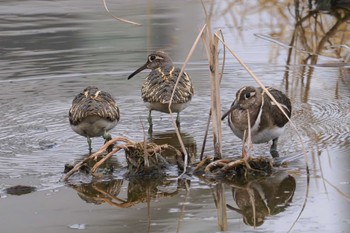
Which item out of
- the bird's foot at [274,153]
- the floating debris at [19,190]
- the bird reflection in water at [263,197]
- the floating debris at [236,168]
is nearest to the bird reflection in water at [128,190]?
the floating debris at [236,168]

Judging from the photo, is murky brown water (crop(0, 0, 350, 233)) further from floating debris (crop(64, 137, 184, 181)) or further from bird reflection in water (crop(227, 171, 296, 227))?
floating debris (crop(64, 137, 184, 181))

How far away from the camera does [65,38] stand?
1560cm

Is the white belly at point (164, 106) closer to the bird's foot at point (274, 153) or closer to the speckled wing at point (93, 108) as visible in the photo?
the speckled wing at point (93, 108)

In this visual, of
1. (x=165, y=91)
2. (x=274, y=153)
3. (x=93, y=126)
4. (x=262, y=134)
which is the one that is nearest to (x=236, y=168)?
(x=262, y=134)

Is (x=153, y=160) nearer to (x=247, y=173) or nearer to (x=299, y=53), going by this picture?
(x=247, y=173)

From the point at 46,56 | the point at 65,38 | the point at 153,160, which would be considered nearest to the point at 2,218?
the point at 153,160

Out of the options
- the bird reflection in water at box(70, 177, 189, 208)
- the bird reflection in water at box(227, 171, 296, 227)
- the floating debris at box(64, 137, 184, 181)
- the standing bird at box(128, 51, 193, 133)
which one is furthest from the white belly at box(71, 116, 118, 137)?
the bird reflection in water at box(227, 171, 296, 227)

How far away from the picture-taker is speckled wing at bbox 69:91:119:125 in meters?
9.91

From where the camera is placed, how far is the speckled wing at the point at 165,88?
10.9 m

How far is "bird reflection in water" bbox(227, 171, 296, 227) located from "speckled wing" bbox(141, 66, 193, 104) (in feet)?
8.12

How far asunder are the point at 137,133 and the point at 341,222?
3.61 metres

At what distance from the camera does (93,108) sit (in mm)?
9977

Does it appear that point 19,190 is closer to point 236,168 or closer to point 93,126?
point 93,126

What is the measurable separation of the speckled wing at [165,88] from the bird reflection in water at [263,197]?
97.5 inches
